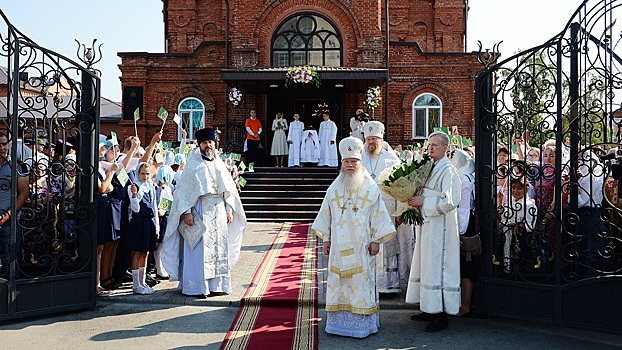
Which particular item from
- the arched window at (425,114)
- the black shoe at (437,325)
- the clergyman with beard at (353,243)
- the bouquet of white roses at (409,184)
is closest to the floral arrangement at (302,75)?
the arched window at (425,114)

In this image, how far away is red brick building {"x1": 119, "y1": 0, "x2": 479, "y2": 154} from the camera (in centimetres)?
2186

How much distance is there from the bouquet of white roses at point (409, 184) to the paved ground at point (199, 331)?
1.23m

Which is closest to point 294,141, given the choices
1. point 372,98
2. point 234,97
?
point 234,97

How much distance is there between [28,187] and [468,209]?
495 cm

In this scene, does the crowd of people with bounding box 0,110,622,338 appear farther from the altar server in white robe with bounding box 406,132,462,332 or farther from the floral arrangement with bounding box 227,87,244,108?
the floral arrangement with bounding box 227,87,244,108

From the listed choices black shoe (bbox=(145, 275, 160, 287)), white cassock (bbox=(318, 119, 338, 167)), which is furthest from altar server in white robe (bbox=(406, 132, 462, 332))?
white cassock (bbox=(318, 119, 338, 167))

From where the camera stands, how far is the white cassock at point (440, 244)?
604 cm

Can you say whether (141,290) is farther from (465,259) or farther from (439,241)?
(465,259)

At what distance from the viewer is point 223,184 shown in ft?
24.6

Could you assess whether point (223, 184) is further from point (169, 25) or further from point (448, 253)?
point (169, 25)

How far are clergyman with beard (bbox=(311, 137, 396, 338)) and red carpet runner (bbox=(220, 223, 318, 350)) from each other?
1.42ft

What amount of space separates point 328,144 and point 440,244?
13.8 metres

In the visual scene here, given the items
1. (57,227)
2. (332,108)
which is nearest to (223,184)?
(57,227)

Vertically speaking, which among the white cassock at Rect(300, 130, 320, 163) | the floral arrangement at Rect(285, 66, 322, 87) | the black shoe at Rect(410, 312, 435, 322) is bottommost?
the black shoe at Rect(410, 312, 435, 322)
